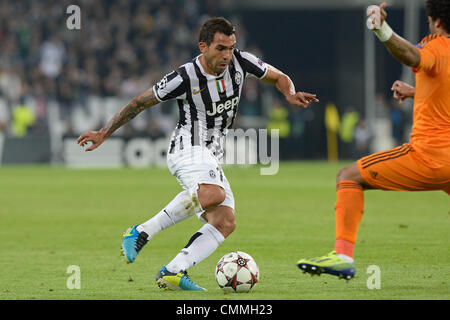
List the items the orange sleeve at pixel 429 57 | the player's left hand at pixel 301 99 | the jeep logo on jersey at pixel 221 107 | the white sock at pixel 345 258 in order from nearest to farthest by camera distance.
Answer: the orange sleeve at pixel 429 57, the white sock at pixel 345 258, the player's left hand at pixel 301 99, the jeep logo on jersey at pixel 221 107

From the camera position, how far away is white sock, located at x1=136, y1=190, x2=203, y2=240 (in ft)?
22.8

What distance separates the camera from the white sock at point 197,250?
6957mm

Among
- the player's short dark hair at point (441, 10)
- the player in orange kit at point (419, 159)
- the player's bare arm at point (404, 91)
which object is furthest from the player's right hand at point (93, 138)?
the player's short dark hair at point (441, 10)

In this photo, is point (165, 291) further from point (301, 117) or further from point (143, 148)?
point (301, 117)

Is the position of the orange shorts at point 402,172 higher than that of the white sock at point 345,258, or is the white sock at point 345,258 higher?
the orange shorts at point 402,172

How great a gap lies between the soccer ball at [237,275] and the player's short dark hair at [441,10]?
7.61 feet

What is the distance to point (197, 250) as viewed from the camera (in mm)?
7035

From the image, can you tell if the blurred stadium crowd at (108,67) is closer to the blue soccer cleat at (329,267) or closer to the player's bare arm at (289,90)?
the player's bare arm at (289,90)

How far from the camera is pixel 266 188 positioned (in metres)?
19.0

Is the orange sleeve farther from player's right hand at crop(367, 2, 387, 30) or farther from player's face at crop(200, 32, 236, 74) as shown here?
player's face at crop(200, 32, 236, 74)

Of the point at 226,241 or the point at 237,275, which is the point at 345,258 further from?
the point at 226,241

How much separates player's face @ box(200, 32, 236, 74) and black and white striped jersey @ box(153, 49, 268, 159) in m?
0.16

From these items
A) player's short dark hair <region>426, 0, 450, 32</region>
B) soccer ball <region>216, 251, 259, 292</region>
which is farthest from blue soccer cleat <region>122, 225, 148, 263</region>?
player's short dark hair <region>426, 0, 450, 32</region>
